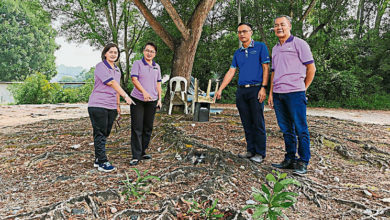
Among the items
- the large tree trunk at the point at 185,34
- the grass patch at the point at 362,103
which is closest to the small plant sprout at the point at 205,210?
the large tree trunk at the point at 185,34

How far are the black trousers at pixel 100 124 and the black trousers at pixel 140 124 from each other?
11.1 inches

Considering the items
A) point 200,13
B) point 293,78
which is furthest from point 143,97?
point 200,13

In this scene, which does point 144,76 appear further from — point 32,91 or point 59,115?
point 32,91

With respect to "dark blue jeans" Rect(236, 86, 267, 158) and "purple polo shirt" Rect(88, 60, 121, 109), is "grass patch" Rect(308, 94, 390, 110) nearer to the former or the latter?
"dark blue jeans" Rect(236, 86, 267, 158)

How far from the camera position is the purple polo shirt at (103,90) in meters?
2.93

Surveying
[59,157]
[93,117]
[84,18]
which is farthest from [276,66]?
[84,18]

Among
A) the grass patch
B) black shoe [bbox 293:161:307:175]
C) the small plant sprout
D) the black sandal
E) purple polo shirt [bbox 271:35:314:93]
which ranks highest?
A: purple polo shirt [bbox 271:35:314:93]

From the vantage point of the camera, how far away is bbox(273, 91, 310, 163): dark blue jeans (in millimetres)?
2873

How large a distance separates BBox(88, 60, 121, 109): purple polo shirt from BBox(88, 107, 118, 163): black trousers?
2.7 inches

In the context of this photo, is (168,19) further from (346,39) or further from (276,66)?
(346,39)

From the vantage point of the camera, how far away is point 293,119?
9.58 feet

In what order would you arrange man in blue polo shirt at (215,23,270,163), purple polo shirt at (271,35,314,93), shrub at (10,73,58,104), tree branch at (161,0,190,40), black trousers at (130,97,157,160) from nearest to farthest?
purple polo shirt at (271,35,314,93), man in blue polo shirt at (215,23,270,163), black trousers at (130,97,157,160), tree branch at (161,0,190,40), shrub at (10,73,58,104)

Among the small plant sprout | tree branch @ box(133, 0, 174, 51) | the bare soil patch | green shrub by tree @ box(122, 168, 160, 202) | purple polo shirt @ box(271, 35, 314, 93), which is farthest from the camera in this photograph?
tree branch @ box(133, 0, 174, 51)

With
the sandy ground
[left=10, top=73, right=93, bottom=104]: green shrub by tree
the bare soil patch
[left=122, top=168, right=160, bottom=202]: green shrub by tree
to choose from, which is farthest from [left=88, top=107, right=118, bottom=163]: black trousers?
[left=10, top=73, right=93, bottom=104]: green shrub by tree
